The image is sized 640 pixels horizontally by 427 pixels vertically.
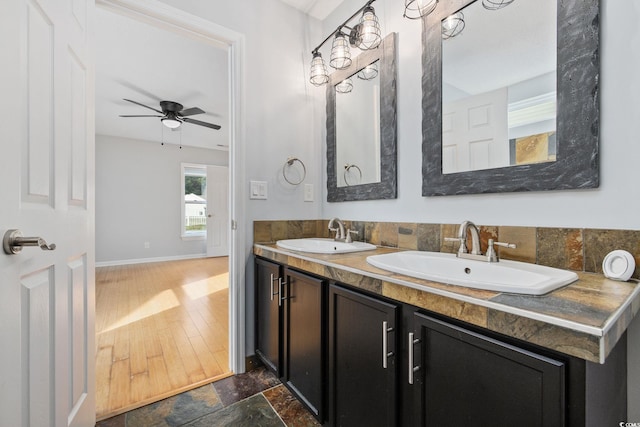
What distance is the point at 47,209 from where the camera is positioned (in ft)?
2.82

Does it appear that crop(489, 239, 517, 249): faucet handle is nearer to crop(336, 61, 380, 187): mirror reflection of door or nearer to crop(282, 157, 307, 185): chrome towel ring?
crop(336, 61, 380, 187): mirror reflection of door

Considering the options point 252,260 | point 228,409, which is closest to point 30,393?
point 228,409

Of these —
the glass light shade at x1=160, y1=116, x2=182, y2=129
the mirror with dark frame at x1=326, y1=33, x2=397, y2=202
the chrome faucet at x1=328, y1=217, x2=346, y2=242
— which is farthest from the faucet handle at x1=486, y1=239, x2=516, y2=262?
the glass light shade at x1=160, y1=116, x2=182, y2=129

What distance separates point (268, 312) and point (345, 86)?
1.56 metres

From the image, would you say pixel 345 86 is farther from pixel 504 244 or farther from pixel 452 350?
pixel 452 350

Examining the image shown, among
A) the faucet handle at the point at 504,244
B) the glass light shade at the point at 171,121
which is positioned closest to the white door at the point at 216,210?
the glass light shade at the point at 171,121

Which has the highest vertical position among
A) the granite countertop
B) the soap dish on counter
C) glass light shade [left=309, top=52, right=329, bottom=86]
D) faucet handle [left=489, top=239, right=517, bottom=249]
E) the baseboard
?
glass light shade [left=309, top=52, right=329, bottom=86]

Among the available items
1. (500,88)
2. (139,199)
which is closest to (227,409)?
Result: (500,88)

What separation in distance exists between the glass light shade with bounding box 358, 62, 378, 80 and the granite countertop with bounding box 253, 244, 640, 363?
4.32ft

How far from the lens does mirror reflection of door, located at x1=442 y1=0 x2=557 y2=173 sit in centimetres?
104

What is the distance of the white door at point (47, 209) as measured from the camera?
67 cm

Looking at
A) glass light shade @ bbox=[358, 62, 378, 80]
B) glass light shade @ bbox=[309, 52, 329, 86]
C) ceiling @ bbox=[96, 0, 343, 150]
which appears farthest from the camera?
ceiling @ bbox=[96, 0, 343, 150]

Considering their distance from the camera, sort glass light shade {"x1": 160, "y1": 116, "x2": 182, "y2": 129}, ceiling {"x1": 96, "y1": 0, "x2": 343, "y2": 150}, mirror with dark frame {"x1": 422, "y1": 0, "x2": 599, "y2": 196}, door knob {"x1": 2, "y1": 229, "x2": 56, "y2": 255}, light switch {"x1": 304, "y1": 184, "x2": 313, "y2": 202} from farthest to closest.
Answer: glass light shade {"x1": 160, "y1": 116, "x2": 182, "y2": 129}
ceiling {"x1": 96, "y1": 0, "x2": 343, "y2": 150}
light switch {"x1": 304, "y1": 184, "x2": 313, "y2": 202}
mirror with dark frame {"x1": 422, "y1": 0, "x2": 599, "y2": 196}
door knob {"x1": 2, "y1": 229, "x2": 56, "y2": 255}

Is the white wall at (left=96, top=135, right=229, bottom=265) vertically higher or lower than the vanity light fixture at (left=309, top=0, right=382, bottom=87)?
lower
